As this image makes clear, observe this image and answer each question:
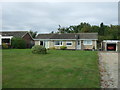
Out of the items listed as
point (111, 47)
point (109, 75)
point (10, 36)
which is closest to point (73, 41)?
point (111, 47)

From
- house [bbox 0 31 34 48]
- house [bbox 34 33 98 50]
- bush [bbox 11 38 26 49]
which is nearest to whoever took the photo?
bush [bbox 11 38 26 49]

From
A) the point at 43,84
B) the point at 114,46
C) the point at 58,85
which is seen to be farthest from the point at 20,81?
the point at 114,46

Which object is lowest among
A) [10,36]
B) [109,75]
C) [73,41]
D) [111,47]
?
[109,75]

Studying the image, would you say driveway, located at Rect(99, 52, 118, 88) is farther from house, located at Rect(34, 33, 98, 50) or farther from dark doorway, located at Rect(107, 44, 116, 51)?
dark doorway, located at Rect(107, 44, 116, 51)

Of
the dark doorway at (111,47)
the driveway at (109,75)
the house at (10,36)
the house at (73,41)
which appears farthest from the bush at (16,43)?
the driveway at (109,75)

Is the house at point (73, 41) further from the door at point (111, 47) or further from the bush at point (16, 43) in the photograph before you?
the bush at point (16, 43)

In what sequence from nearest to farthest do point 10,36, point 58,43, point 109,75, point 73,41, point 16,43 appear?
1. point 109,75
2. point 16,43
3. point 73,41
4. point 58,43
5. point 10,36

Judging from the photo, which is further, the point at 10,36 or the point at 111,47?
the point at 10,36

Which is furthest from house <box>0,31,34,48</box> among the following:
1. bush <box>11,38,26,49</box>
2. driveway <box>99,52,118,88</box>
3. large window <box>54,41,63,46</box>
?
driveway <box>99,52,118,88</box>

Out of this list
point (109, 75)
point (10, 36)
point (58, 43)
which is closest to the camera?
point (109, 75)

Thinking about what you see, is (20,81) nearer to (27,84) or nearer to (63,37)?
(27,84)

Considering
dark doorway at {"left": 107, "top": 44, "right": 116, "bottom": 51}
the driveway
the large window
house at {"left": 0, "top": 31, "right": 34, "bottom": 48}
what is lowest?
the driveway

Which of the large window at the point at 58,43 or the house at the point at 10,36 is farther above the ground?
the house at the point at 10,36

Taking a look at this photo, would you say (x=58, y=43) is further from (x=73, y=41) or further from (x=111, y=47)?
(x=111, y=47)
